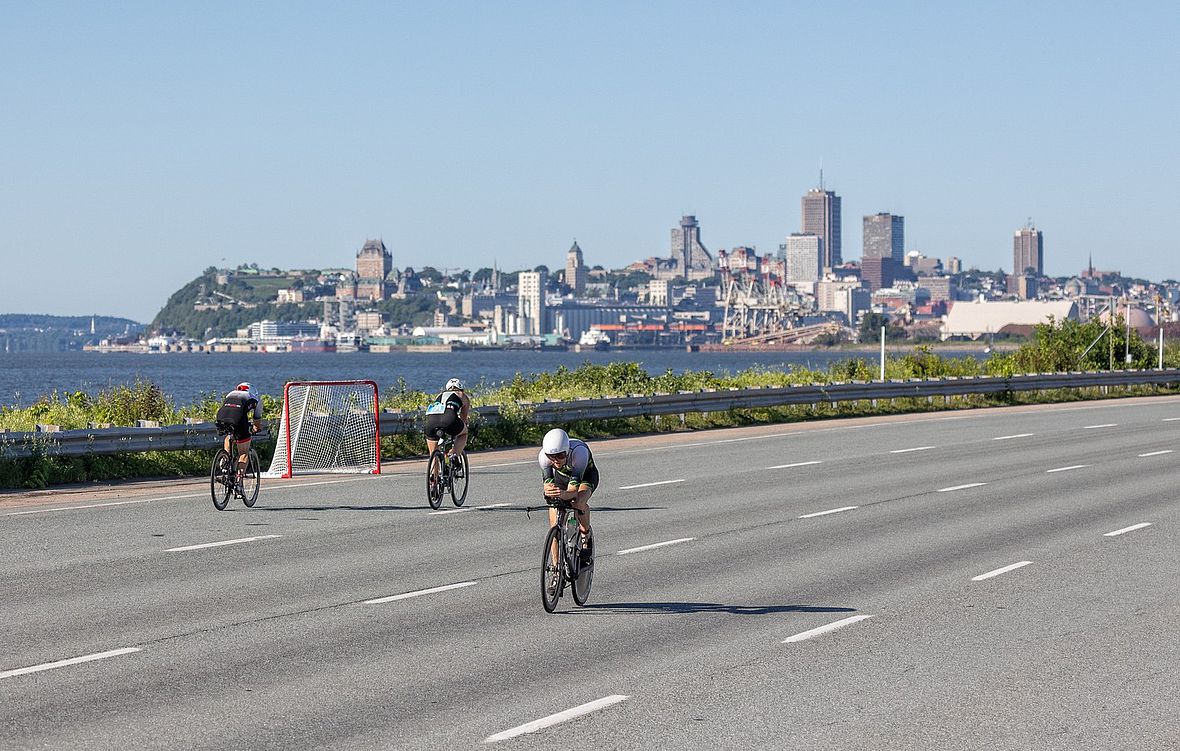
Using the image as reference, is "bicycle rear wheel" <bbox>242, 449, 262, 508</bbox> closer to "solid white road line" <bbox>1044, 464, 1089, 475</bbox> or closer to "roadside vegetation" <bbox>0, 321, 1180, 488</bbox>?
"roadside vegetation" <bbox>0, 321, 1180, 488</bbox>

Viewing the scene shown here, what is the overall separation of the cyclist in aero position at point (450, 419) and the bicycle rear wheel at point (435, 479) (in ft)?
0.32

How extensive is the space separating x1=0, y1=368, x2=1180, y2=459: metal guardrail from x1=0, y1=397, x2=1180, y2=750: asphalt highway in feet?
4.38

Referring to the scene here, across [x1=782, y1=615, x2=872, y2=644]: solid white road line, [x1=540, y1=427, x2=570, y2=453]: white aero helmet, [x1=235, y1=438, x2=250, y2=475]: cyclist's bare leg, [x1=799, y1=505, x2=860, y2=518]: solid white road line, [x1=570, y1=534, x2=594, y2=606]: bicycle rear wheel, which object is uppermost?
[x1=540, y1=427, x2=570, y2=453]: white aero helmet

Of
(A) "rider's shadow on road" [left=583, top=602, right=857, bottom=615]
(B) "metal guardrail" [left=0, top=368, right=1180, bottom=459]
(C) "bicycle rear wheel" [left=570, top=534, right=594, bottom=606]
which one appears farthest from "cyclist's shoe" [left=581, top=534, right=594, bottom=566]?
(B) "metal guardrail" [left=0, top=368, right=1180, bottom=459]

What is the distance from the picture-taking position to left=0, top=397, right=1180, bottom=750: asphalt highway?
26.7 feet

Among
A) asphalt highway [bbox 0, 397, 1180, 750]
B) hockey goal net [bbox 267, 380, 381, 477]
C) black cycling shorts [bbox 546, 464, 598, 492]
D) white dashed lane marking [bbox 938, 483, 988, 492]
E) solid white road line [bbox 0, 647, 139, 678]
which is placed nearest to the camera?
asphalt highway [bbox 0, 397, 1180, 750]

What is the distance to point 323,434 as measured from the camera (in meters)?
23.8

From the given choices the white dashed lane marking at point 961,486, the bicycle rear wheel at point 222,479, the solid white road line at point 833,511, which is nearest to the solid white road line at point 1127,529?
the solid white road line at point 833,511

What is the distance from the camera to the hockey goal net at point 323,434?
76.6 feet

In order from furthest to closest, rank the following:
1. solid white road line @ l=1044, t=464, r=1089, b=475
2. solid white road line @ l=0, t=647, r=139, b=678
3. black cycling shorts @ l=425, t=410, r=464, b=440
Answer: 1. solid white road line @ l=1044, t=464, r=1089, b=475
2. black cycling shorts @ l=425, t=410, r=464, b=440
3. solid white road line @ l=0, t=647, r=139, b=678

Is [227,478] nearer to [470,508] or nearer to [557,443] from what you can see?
[470,508]

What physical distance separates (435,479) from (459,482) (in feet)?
2.24

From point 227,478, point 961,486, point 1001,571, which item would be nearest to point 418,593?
point 1001,571

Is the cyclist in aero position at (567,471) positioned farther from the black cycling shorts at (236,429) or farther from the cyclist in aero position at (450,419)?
the black cycling shorts at (236,429)
